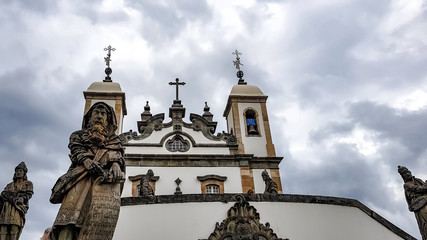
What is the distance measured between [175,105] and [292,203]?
1286 cm

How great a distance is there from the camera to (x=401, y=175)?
8.26m

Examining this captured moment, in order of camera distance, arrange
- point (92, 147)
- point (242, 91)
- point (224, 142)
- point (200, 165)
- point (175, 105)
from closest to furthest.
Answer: point (92, 147), point (200, 165), point (224, 142), point (175, 105), point (242, 91)

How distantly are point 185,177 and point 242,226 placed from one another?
356 inches

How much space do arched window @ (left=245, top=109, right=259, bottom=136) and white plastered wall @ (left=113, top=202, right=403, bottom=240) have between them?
11.4m

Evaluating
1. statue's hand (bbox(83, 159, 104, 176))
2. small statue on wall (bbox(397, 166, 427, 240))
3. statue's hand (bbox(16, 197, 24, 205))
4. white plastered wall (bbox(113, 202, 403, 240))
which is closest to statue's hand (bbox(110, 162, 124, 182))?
statue's hand (bbox(83, 159, 104, 176))

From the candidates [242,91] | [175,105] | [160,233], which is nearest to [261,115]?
[242,91]

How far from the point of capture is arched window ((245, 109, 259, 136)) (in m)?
20.3

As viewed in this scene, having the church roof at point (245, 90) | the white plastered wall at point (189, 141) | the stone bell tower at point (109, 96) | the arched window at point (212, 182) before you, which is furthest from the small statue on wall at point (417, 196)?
the stone bell tower at point (109, 96)

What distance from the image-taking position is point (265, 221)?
8.44 meters

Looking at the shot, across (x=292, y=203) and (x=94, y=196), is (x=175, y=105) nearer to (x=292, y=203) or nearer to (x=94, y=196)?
(x=292, y=203)

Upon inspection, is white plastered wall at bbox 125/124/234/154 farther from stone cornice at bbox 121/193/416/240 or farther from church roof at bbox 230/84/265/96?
stone cornice at bbox 121/193/416/240

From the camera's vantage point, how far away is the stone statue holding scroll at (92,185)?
13.3ft

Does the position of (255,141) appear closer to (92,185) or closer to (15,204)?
(15,204)

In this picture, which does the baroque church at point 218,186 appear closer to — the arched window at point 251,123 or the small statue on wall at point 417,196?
the arched window at point 251,123
